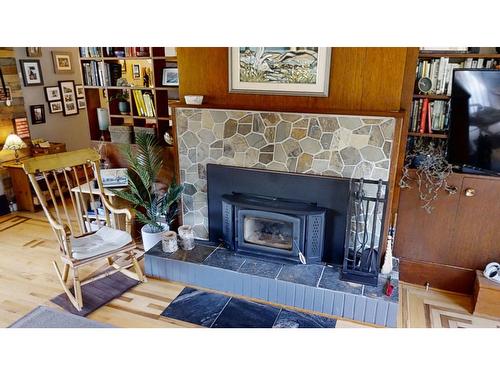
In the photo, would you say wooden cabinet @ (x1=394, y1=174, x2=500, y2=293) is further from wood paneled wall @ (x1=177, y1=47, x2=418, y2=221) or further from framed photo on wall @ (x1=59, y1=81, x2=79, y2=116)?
framed photo on wall @ (x1=59, y1=81, x2=79, y2=116)

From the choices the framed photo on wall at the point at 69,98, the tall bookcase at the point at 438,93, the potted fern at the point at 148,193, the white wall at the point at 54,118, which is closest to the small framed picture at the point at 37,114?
the white wall at the point at 54,118

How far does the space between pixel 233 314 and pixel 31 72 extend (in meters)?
4.04

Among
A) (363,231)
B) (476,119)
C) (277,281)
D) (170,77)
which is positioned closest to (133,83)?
(170,77)

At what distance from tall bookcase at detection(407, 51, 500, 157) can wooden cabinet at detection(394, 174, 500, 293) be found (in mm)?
392

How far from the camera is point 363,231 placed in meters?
2.94

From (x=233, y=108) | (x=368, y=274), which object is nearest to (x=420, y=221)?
(x=368, y=274)

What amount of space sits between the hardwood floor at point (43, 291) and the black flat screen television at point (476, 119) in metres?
1.39

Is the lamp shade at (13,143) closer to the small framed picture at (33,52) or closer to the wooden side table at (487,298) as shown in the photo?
the small framed picture at (33,52)

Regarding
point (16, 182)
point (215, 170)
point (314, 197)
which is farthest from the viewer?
point (16, 182)

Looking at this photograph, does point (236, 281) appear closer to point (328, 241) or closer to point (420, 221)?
point (328, 241)

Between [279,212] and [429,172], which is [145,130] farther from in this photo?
[429,172]

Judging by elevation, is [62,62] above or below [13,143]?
above

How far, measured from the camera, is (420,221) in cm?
298
